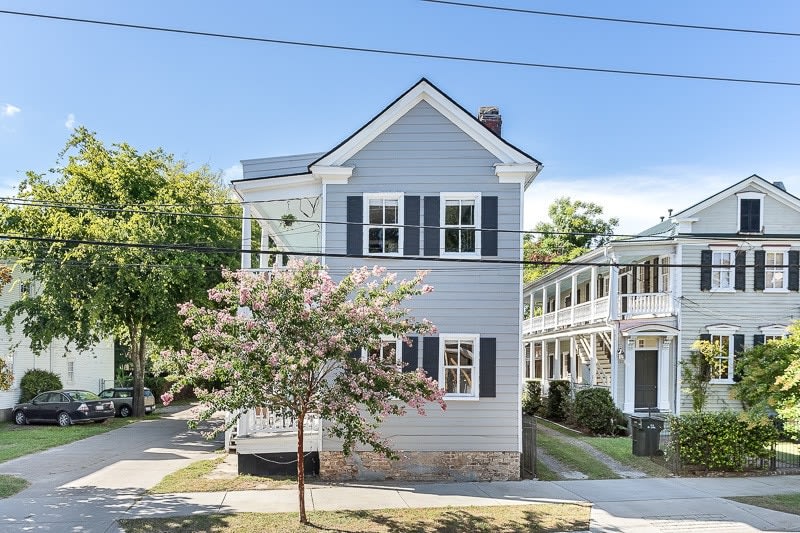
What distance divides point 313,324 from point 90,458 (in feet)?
34.2

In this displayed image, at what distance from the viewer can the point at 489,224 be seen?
14758 millimetres

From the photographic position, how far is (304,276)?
→ 10.6m

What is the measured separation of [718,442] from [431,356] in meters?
6.85

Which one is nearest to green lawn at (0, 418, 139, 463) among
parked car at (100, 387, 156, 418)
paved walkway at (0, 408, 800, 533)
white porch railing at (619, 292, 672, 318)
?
parked car at (100, 387, 156, 418)

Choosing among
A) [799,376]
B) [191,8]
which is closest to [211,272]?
[191,8]

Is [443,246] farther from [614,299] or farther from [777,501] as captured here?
[614,299]

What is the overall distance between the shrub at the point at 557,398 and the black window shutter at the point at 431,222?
45.1 ft

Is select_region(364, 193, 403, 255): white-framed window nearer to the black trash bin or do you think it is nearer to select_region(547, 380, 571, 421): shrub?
the black trash bin

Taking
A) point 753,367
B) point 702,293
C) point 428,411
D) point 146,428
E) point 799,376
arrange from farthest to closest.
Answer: point 146,428 → point 702,293 → point 428,411 → point 753,367 → point 799,376

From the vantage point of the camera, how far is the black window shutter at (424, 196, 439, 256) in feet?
48.7

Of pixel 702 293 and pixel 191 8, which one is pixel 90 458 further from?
pixel 702 293

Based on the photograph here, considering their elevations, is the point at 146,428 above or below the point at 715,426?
below

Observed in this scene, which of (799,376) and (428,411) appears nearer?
(799,376)

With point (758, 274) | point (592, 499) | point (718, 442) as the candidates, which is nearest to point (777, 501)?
point (718, 442)
